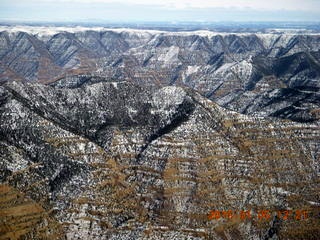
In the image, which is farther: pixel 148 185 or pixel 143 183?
pixel 143 183

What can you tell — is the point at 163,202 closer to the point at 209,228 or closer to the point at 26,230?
the point at 209,228

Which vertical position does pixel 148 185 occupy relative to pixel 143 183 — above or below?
below

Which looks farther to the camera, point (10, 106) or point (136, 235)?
point (10, 106)

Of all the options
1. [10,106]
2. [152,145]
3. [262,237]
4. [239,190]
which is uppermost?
[10,106]

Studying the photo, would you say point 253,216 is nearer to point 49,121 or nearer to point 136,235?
point 136,235

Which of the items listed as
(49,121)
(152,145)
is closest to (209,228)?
(152,145)

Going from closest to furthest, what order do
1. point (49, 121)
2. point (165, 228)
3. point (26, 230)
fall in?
1. point (26, 230)
2. point (165, 228)
3. point (49, 121)

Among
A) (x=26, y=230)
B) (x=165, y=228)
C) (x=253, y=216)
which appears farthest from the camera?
(x=253, y=216)

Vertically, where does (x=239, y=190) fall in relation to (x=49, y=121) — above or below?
below
